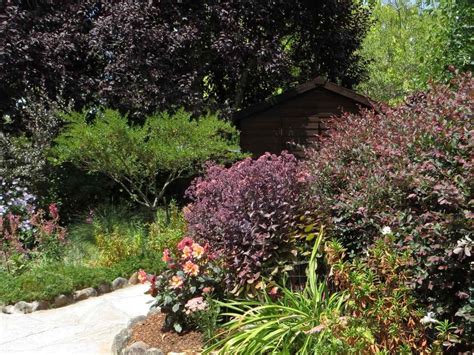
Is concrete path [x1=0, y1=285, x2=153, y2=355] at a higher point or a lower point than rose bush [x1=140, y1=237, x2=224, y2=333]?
lower

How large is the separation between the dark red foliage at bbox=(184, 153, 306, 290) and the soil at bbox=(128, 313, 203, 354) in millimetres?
488

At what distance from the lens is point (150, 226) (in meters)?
8.30

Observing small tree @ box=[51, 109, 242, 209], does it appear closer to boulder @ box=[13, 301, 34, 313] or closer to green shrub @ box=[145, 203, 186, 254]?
green shrub @ box=[145, 203, 186, 254]

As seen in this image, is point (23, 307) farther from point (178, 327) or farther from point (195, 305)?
point (195, 305)

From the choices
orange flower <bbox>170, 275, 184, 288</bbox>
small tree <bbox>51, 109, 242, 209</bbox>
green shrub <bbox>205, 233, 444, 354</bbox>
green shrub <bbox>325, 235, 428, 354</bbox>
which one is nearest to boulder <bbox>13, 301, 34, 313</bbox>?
small tree <bbox>51, 109, 242, 209</bbox>

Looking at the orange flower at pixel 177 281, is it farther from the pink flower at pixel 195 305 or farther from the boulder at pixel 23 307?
the boulder at pixel 23 307

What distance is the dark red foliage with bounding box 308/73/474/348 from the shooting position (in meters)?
2.80

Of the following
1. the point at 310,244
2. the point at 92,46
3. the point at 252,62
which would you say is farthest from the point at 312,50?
the point at 310,244

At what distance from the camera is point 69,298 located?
6.52 metres

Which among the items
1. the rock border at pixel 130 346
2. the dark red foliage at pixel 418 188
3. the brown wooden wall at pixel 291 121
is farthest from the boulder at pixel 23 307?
the brown wooden wall at pixel 291 121

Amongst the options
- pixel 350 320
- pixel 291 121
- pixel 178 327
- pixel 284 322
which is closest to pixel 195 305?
pixel 178 327

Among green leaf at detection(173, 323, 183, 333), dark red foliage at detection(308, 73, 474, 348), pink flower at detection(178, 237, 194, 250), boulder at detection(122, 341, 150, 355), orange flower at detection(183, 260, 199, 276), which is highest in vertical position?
dark red foliage at detection(308, 73, 474, 348)

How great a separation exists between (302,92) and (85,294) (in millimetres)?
6190

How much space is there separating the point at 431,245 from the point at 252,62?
A: 327 inches
